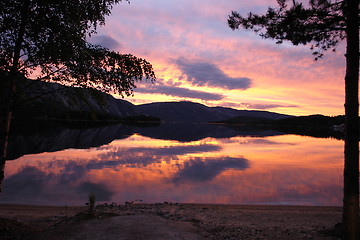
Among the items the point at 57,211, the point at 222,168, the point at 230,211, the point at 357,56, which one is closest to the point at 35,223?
the point at 57,211

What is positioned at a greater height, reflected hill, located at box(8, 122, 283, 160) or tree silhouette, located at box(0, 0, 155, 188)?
tree silhouette, located at box(0, 0, 155, 188)

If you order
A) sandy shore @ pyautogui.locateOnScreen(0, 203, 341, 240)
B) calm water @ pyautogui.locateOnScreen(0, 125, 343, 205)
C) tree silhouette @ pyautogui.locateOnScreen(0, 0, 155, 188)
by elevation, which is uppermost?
tree silhouette @ pyautogui.locateOnScreen(0, 0, 155, 188)

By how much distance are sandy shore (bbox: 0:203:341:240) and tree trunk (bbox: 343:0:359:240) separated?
1388 millimetres

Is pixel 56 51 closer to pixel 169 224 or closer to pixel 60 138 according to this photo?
pixel 169 224

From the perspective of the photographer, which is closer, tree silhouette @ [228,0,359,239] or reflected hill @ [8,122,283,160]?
tree silhouette @ [228,0,359,239]

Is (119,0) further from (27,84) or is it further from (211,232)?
(211,232)

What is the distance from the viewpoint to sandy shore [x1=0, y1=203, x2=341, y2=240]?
10.7 meters

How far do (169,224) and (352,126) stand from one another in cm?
879

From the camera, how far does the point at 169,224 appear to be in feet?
39.4

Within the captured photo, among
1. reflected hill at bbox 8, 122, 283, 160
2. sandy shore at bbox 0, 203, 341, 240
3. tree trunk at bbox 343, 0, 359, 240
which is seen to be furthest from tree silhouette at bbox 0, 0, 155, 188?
reflected hill at bbox 8, 122, 283, 160

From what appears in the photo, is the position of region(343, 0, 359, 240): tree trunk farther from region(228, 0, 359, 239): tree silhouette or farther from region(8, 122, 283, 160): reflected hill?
region(8, 122, 283, 160): reflected hill

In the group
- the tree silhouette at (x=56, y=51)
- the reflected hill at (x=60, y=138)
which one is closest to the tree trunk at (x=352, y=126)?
the tree silhouette at (x=56, y=51)

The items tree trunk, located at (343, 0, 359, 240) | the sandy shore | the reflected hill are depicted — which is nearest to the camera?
tree trunk, located at (343, 0, 359, 240)

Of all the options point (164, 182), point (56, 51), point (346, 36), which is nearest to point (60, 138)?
point (164, 182)
